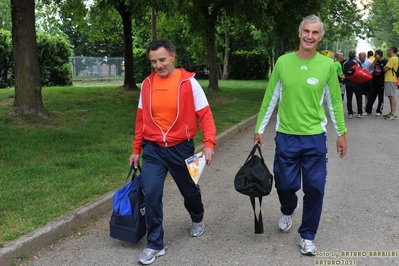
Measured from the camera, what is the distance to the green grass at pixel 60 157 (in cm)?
439

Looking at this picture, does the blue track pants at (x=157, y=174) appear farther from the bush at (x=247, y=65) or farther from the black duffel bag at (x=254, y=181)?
the bush at (x=247, y=65)

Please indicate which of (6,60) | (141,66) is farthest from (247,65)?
(6,60)

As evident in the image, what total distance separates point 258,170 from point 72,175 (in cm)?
284

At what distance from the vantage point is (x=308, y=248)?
369cm

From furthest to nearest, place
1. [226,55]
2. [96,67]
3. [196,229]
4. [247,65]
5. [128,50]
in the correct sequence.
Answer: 1. [96,67]
2. [247,65]
3. [226,55]
4. [128,50]
5. [196,229]

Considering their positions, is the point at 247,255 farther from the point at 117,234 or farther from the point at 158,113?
the point at 158,113

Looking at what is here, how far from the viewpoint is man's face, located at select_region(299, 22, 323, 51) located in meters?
3.54

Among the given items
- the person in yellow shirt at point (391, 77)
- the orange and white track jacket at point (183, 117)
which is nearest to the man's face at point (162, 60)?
the orange and white track jacket at point (183, 117)

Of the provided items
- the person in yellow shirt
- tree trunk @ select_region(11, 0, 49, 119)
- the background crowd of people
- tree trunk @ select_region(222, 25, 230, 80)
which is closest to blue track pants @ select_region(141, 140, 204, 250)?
tree trunk @ select_region(11, 0, 49, 119)

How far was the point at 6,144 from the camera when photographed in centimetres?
700

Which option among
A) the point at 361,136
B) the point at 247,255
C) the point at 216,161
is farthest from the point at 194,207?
the point at 361,136

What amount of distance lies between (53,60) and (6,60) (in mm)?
2836

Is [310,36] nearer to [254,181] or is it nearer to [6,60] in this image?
[254,181]

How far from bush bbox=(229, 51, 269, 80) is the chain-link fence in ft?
39.6
